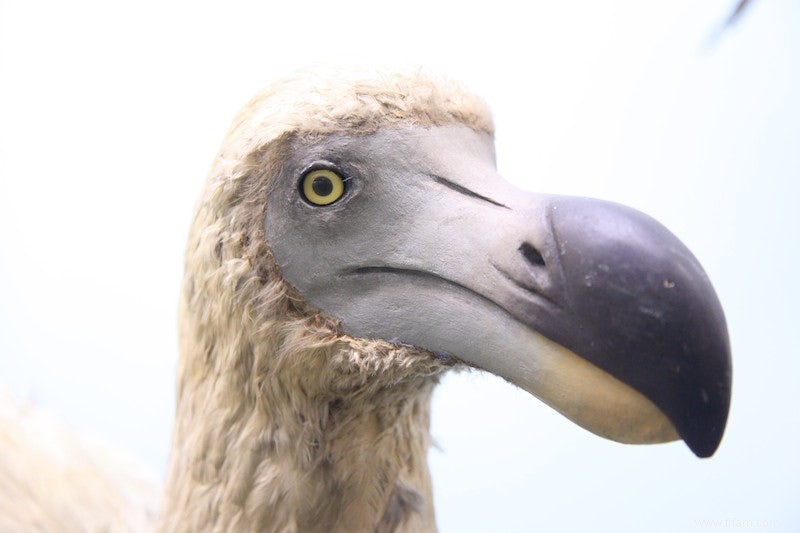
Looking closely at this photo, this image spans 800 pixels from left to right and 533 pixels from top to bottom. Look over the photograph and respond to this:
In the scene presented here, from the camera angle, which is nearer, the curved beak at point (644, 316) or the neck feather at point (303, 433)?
the curved beak at point (644, 316)

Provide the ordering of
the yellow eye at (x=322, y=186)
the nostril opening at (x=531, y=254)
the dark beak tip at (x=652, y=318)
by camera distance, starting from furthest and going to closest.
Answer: the yellow eye at (x=322, y=186) < the nostril opening at (x=531, y=254) < the dark beak tip at (x=652, y=318)

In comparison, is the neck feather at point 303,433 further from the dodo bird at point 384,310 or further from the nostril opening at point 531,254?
the nostril opening at point 531,254

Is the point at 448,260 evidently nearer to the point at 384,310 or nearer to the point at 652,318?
the point at 384,310

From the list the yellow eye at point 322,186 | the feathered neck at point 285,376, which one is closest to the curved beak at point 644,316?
the feathered neck at point 285,376

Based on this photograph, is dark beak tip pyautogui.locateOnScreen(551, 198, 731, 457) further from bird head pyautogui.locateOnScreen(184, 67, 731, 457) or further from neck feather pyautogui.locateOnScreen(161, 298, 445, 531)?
neck feather pyautogui.locateOnScreen(161, 298, 445, 531)

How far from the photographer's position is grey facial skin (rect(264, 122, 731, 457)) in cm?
141

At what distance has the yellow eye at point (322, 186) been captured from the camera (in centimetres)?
169

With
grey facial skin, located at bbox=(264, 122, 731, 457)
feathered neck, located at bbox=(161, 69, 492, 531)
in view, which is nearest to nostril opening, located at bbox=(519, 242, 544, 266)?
grey facial skin, located at bbox=(264, 122, 731, 457)

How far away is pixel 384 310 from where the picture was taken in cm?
167

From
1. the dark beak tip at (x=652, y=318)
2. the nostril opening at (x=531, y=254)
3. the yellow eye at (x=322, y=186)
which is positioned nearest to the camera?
the dark beak tip at (x=652, y=318)

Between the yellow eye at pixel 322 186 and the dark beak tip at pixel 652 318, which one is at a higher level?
the yellow eye at pixel 322 186

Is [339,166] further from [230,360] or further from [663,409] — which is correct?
[663,409]

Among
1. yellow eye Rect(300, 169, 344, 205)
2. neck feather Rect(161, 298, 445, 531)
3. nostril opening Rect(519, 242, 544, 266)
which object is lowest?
neck feather Rect(161, 298, 445, 531)

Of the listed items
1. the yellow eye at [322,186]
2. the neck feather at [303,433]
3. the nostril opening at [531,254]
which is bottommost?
the neck feather at [303,433]
